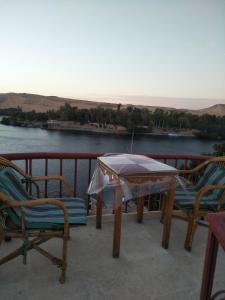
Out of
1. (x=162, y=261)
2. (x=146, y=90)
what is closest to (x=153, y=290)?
(x=162, y=261)

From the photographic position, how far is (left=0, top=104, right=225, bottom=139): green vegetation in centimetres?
2064

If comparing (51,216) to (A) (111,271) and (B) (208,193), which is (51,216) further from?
(B) (208,193)

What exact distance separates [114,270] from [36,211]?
0.83 metres

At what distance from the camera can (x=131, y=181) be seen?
7.45ft

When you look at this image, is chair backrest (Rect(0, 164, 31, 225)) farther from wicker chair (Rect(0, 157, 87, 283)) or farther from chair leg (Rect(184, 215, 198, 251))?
chair leg (Rect(184, 215, 198, 251))

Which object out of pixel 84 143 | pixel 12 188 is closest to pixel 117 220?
pixel 12 188

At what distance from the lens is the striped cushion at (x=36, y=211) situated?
1907mm

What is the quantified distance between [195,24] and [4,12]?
5.03 metres

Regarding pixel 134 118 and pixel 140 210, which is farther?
pixel 134 118

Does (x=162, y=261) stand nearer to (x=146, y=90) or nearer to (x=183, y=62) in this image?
(x=183, y=62)

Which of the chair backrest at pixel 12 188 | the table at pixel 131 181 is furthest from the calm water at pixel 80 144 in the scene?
the chair backrest at pixel 12 188

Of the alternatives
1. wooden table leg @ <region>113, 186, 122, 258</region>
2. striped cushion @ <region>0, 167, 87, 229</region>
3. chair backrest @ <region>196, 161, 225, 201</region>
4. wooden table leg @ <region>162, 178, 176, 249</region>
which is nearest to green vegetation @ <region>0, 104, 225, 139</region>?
chair backrest @ <region>196, 161, 225, 201</region>

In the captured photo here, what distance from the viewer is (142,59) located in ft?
34.9

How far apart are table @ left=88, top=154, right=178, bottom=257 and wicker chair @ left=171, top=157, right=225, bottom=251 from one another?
0.21 meters
